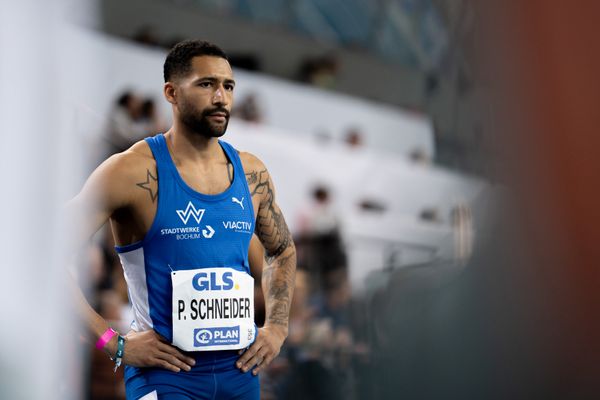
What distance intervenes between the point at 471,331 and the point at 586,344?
0.40m

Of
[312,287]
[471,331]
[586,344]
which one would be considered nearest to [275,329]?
[471,331]

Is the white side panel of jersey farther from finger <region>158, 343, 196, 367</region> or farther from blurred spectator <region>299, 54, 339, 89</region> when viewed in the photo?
blurred spectator <region>299, 54, 339, 89</region>

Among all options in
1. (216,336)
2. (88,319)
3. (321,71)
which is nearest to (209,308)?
(216,336)

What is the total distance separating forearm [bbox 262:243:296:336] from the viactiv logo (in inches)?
8.4

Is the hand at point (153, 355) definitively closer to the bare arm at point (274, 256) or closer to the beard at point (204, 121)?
the bare arm at point (274, 256)

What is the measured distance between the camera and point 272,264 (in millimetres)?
3105

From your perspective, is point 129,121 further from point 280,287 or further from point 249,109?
point 280,287

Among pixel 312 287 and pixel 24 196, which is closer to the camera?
pixel 24 196

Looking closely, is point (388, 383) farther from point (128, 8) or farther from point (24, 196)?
point (128, 8)

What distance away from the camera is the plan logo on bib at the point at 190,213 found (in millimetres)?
2729

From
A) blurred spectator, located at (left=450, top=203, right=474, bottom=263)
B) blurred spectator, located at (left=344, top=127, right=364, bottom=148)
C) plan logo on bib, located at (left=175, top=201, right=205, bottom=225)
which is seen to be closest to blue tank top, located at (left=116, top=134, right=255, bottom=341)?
plan logo on bib, located at (left=175, top=201, right=205, bottom=225)

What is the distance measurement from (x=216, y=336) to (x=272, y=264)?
0.44 meters

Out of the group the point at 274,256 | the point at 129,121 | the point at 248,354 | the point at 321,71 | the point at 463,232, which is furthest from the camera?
the point at 321,71

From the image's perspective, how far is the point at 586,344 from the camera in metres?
3.30
